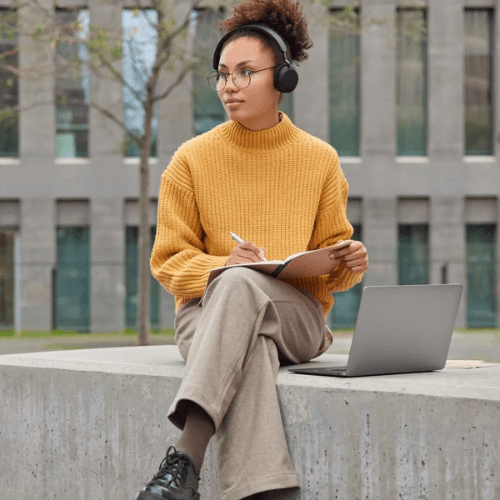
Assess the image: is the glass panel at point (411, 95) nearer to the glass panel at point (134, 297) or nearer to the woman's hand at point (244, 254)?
the glass panel at point (134, 297)

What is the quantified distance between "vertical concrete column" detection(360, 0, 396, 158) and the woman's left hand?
64.9 feet

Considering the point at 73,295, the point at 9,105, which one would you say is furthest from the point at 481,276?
the point at 9,105

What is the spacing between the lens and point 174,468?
287cm

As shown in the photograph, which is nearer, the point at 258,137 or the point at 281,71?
the point at 281,71

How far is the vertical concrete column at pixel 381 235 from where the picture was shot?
2294 centimetres

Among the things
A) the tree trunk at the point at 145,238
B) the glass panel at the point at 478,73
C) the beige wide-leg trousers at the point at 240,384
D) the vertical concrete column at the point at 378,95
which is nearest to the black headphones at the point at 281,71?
the beige wide-leg trousers at the point at 240,384

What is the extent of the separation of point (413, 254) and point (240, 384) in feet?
67.0

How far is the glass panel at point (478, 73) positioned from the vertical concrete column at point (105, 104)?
853 cm

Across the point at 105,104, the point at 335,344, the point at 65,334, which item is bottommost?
the point at 65,334

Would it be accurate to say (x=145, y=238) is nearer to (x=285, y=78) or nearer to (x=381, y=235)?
(x=381, y=235)

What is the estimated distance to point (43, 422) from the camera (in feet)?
13.4

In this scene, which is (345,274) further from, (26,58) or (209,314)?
(26,58)

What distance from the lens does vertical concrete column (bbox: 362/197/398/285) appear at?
75.3 feet

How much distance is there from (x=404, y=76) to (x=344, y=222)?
65.9 feet
